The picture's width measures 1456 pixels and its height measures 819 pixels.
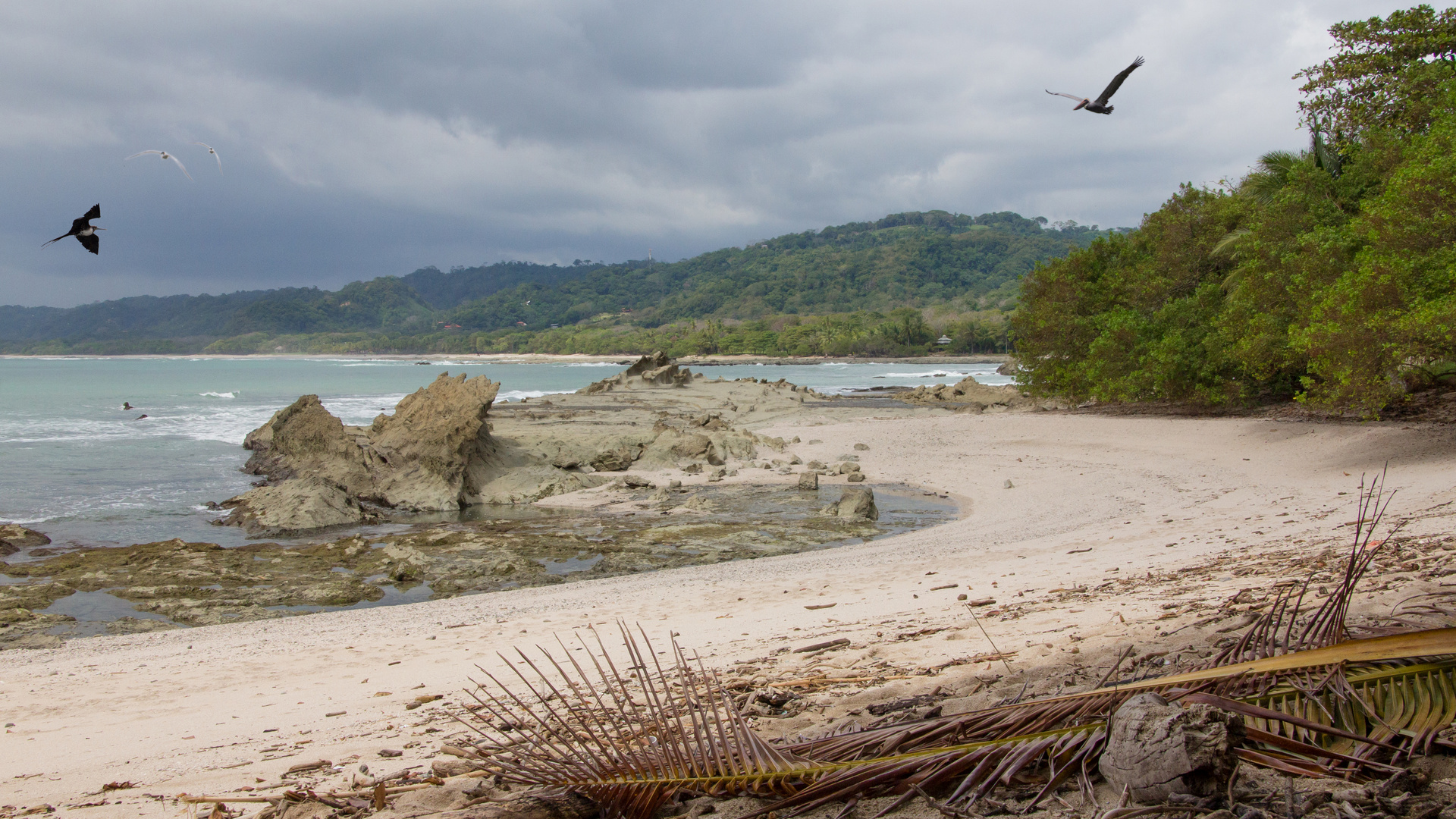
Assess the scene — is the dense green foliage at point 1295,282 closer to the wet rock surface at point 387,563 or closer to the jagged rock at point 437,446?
the wet rock surface at point 387,563

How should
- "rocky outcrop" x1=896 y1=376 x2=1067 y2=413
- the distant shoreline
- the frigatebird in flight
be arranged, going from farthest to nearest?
1. the distant shoreline
2. "rocky outcrop" x1=896 y1=376 x2=1067 y2=413
3. the frigatebird in flight

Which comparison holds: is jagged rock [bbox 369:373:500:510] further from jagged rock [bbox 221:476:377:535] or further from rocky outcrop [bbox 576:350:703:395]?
rocky outcrop [bbox 576:350:703:395]

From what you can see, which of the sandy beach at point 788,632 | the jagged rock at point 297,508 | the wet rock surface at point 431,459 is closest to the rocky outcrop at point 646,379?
the wet rock surface at point 431,459

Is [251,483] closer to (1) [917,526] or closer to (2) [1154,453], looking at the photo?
(1) [917,526]

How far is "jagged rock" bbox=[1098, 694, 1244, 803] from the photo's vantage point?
61.4 inches

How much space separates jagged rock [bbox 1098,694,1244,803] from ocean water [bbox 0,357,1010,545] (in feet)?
43.8

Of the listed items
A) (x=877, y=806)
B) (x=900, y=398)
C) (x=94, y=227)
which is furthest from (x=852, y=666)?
(x=900, y=398)

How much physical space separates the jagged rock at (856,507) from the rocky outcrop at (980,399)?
16.8 metres

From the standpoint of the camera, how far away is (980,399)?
3569 cm

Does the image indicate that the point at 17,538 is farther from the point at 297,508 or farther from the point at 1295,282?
the point at 1295,282

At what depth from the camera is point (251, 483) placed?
697 inches

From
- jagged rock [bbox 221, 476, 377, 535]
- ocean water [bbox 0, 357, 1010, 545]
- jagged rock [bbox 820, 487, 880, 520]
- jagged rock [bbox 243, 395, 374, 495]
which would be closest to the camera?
jagged rock [bbox 820, 487, 880, 520]

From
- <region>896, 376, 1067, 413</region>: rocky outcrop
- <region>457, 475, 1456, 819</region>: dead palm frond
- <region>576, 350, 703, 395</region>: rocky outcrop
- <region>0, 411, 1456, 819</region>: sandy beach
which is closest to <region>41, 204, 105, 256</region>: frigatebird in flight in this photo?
<region>0, 411, 1456, 819</region>: sandy beach

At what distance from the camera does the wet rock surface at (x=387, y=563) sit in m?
8.43
